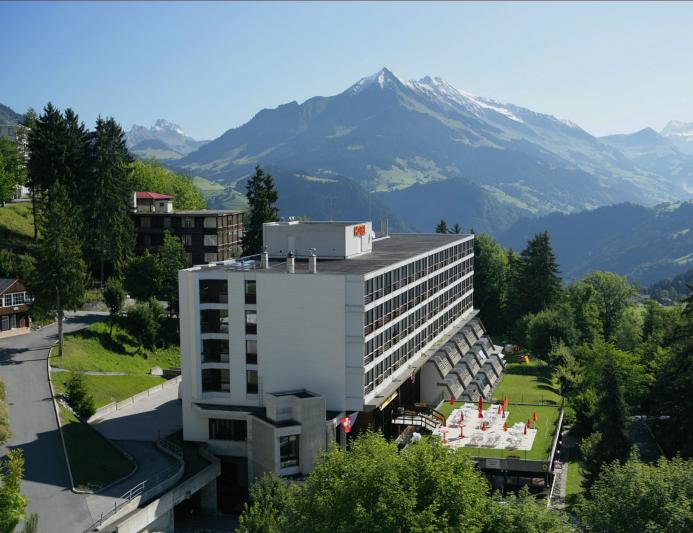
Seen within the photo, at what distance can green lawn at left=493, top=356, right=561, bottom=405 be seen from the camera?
79.3m

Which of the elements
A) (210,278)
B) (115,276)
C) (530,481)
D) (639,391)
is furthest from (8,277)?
(639,391)

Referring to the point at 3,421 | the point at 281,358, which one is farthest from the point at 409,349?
the point at 3,421

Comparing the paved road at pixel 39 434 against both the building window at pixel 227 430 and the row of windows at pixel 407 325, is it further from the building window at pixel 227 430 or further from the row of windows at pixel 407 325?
the row of windows at pixel 407 325

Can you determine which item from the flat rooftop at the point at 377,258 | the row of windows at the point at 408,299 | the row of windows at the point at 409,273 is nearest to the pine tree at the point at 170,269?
the flat rooftop at the point at 377,258

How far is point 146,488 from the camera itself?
44.9m

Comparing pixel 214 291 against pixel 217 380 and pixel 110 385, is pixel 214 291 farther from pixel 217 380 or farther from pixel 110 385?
pixel 110 385

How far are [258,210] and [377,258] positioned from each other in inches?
1442

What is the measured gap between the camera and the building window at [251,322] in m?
54.4

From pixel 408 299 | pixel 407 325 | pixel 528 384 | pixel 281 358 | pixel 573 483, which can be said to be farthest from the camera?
pixel 528 384

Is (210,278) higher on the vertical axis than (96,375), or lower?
higher

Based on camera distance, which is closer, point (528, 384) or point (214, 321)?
point (214, 321)

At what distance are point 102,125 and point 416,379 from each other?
173 ft

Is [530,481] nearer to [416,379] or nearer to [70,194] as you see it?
[416,379]

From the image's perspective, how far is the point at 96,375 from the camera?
67.9 metres
